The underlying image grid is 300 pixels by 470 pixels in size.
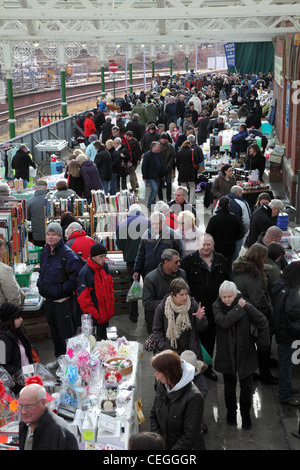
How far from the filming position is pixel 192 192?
1264cm

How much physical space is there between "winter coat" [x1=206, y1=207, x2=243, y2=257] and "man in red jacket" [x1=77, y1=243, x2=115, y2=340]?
1.98 meters

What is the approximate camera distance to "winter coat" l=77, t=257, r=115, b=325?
617 cm

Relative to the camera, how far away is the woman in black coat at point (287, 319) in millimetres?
5637

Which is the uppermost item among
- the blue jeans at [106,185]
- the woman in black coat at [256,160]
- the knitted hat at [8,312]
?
the woman in black coat at [256,160]

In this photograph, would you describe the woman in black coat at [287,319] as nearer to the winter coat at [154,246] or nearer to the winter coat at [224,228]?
the winter coat at [154,246]

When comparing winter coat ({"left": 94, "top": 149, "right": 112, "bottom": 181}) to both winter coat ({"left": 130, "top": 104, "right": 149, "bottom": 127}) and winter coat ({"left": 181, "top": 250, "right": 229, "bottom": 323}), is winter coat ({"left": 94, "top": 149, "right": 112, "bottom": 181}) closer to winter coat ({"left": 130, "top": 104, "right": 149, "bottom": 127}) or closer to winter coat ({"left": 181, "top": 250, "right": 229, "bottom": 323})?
winter coat ({"left": 181, "top": 250, "right": 229, "bottom": 323})

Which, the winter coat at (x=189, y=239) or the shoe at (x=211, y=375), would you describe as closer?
the shoe at (x=211, y=375)

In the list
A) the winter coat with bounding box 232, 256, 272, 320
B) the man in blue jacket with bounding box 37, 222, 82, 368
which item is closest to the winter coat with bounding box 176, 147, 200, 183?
the man in blue jacket with bounding box 37, 222, 82, 368

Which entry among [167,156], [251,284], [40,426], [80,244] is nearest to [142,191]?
[167,156]

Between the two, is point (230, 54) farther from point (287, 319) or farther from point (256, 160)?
point (287, 319)

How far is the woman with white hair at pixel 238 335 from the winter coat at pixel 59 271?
66.0 inches

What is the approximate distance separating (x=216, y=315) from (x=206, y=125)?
1312 centimetres

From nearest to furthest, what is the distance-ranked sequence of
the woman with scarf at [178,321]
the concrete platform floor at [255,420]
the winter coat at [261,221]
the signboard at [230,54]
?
the woman with scarf at [178,321]
the concrete platform floor at [255,420]
the winter coat at [261,221]
the signboard at [230,54]

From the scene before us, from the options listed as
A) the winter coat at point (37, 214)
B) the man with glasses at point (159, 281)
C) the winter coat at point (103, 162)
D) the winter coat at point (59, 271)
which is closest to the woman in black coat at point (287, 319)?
the man with glasses at point (159, 281)
